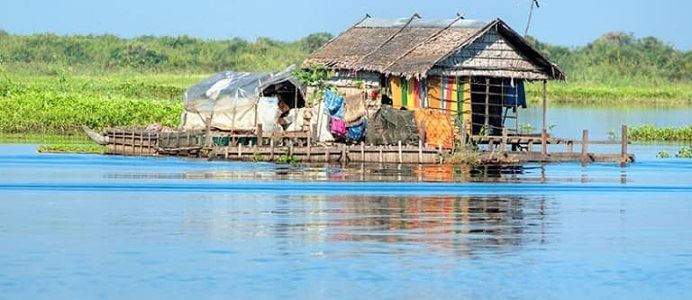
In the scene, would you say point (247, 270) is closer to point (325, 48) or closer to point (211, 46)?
point (325, 48)

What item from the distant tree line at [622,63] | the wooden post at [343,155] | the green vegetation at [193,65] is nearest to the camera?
the wooden post at [343,155]

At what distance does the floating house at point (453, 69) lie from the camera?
119ft

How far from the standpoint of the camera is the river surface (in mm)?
18531

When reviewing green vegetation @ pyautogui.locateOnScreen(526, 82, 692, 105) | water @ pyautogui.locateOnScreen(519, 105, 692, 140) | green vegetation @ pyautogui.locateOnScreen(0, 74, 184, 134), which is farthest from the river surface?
A: green vegetation @ pyautogui.locateOnScreen(526, 82, 692, 105)

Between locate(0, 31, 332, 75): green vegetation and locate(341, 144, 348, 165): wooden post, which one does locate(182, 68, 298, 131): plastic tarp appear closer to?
locate(341, 144, 348, 165): wooden post

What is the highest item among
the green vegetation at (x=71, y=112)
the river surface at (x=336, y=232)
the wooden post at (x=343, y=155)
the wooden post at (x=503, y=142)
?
the green vegetation at (x=71, y=112)

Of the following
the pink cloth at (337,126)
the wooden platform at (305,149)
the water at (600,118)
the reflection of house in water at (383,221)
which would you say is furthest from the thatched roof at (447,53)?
the water at (600,118)

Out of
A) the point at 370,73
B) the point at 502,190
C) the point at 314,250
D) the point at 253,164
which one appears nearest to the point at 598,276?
the point at 314,250

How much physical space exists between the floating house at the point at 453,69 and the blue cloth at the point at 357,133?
956mm

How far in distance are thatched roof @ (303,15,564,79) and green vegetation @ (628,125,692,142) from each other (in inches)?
391

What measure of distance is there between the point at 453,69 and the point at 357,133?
8.57ft

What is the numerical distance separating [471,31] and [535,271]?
1728 cm

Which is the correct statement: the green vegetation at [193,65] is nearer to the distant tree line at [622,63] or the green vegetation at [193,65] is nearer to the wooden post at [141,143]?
the distant tree line at [622,63]

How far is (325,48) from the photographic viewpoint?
130 feet
